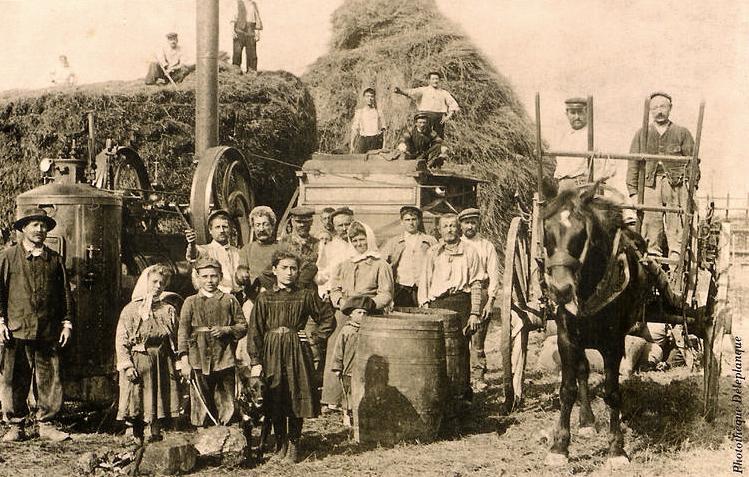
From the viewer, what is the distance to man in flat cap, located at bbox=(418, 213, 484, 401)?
6961mm

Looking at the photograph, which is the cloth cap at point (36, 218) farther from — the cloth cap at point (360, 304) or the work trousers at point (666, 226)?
the work trousers at point (666, 226)

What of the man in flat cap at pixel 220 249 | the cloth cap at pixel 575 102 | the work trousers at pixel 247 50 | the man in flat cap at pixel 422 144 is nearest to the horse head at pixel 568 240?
the cloth cap at pixel 575 102

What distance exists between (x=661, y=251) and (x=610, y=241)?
1668 mm

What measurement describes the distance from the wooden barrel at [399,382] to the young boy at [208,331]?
0.97m

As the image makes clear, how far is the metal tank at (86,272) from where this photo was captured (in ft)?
20.8

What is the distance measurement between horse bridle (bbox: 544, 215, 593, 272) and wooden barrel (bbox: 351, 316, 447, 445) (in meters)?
1.26

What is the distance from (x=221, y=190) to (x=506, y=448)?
163 inches

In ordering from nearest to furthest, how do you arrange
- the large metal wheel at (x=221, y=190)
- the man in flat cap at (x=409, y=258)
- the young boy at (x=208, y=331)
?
the young boy at (x=208, y=331)
the man in flat cap at (x=409, y=258)
the large metal wheel at (x=221, y=190)

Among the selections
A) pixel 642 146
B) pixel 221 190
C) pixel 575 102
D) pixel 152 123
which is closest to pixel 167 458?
pixel 221 190

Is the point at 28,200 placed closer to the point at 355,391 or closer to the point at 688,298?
the point at 355,391

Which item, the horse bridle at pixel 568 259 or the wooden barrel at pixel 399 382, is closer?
the horse bridle at pixel 568 259

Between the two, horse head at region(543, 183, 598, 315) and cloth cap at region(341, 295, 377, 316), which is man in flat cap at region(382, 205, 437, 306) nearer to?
cloth cap at region(341, 295, 377, 316)

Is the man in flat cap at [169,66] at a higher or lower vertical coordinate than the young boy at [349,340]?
higher

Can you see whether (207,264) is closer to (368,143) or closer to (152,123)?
(152,123)
